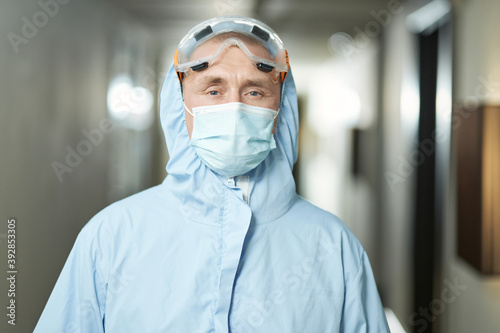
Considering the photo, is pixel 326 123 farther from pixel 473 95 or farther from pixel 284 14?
pixel 473 95

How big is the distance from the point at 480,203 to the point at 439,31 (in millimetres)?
1135

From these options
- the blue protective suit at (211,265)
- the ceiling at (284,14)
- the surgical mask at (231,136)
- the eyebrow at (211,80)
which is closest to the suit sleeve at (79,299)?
the blue protective suit at (211,265)

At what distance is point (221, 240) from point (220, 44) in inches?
18.6

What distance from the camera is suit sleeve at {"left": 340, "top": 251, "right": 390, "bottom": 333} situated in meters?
1.00

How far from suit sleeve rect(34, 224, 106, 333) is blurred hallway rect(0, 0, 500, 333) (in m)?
0.67

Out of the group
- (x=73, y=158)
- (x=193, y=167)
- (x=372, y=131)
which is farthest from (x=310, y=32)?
(x=193, y=167)

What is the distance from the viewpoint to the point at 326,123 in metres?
2.39

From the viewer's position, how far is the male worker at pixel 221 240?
95 centimetres

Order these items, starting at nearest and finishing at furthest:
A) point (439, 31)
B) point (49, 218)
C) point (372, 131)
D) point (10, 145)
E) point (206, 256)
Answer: point (206, 256)
point (10, 145)
point (49, 218)
point (439, 31)
point (372, 131)

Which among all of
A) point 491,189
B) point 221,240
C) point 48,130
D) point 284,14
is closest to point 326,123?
point 284,14

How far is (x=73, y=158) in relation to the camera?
1.91 metres

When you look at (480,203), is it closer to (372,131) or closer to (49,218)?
(372,131)

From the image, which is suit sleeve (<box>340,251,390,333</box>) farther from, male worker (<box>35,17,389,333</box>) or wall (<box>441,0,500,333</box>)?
wall (<box>441,0,500,333</box>)

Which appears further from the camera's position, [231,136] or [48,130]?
[48,130]
